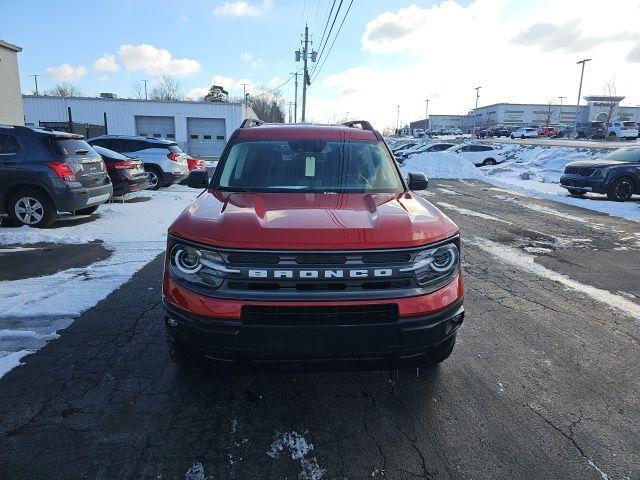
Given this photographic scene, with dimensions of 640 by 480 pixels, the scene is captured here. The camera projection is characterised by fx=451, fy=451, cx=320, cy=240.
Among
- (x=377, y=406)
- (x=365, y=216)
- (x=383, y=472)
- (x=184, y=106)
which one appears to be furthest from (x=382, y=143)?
(x=184, y=106)

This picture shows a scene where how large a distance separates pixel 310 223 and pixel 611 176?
13789 millimetres

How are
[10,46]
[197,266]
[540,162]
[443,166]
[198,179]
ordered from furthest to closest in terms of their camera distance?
[540,162], [443,166], [10,46], [198,179], [197,266]

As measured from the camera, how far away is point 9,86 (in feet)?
66.7

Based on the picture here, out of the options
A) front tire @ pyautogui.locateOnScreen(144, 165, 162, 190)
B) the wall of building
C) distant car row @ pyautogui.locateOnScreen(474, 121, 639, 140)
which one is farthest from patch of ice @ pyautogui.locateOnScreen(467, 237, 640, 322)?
distant car row @ pyautogui.locateOnScreen(474, 121, 639, 140)

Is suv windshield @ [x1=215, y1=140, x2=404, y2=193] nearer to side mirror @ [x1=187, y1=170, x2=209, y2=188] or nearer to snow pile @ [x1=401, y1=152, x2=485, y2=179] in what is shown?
side mirror @ [x1=187, y1=170, x2=209, y2=188]

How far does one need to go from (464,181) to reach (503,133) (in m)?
53.2

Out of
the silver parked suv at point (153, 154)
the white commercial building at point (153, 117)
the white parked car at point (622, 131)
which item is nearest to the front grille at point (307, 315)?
the silver parked suv at point (153, 154)

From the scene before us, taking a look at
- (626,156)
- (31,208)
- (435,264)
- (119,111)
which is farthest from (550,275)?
(119,111)

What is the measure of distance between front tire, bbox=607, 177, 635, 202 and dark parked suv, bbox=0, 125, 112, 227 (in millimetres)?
14065

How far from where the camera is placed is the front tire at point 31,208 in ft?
26.9

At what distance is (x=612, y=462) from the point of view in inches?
98.3

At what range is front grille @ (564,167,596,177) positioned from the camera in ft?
45.3

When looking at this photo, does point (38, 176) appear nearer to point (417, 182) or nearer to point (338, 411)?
point (417, 182)

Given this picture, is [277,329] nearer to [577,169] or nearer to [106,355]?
[106,355]
